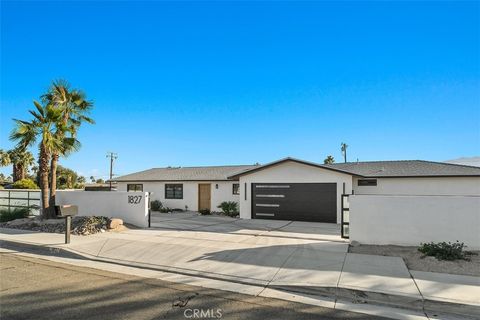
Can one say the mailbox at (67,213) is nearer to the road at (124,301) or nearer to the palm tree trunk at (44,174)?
the road at (124,301)

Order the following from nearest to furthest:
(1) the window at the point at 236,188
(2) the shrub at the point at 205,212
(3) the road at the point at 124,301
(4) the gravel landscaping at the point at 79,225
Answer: (3) the road at the point at 124,301 → (4) the gravel landscaping at the point at 79,225 → (2) the shrub at the point at 205,212 → (1) the window at the point at 236,188

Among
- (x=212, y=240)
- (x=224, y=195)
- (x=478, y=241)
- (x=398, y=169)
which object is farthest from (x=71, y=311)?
(x=398, y=169)

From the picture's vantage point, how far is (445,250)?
26.8ft

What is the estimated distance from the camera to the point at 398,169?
18078 mm

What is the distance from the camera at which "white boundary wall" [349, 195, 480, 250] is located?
9.02m

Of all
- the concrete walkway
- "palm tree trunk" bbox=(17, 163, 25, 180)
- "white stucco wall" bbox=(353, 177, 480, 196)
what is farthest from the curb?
"palm tree trunk" bbox=(17, 163, 25, 180)

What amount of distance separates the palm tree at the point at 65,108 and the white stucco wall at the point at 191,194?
27.2 ft

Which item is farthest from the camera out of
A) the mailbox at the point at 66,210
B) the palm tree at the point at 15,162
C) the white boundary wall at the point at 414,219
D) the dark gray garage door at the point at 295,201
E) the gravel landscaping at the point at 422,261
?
the palm tree at the point at 15,162

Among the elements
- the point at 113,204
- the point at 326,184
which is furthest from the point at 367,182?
the point at 113,204

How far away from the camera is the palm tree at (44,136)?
14211mm

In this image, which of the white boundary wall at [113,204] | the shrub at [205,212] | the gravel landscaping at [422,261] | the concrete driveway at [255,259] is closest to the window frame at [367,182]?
the concrete driveway at [255,259]

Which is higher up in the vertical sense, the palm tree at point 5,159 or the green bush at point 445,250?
the palm tree at point 5,159

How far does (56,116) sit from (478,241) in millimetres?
16700

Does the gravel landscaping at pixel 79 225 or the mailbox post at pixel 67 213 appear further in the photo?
the gravel landscaping at pixel 79 225
